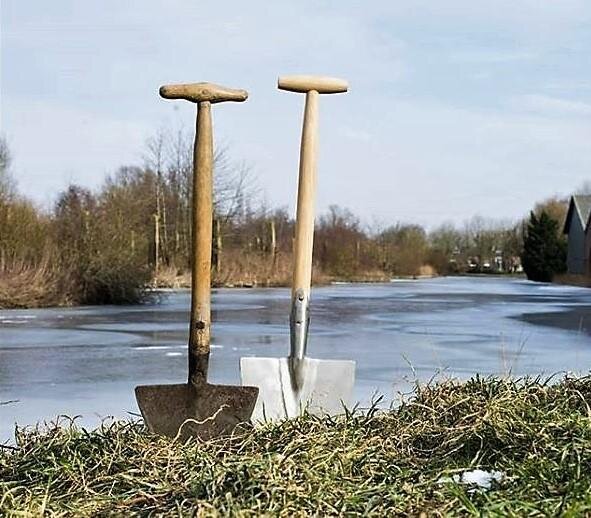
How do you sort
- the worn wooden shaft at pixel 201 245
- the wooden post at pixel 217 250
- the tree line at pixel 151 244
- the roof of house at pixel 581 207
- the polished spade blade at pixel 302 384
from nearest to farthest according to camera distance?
the worn wooden shaft at pixel 201 245, the polished spade blade at pixel 302 384, the tree line at pixel 151 244, the wooden post at pixel 217 250, the roof of house at pixel 581 207

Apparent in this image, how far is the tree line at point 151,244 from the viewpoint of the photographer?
14.5 metres

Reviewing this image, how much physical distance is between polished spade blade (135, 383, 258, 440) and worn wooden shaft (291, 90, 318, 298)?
23.7 inches

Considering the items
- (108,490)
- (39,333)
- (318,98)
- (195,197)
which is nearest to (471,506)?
(108,490)

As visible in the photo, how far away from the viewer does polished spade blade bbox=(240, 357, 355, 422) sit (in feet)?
10.1

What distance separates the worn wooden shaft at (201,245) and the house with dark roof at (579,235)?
101 feet

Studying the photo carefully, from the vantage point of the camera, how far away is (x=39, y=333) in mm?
8508

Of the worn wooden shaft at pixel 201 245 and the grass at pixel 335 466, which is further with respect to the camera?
the worn wooden shaft at pixel 201 245

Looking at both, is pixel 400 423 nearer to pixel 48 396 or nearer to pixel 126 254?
pixel 48 396

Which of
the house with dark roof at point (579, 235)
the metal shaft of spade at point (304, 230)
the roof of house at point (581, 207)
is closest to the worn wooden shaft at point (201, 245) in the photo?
the metal shaft of spade at point (304, 230)

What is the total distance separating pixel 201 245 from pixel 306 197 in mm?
551

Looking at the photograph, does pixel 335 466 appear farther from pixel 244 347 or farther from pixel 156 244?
pixel 156 244

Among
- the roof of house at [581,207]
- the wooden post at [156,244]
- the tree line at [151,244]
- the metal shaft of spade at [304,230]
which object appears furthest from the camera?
the roof of house at [581,207]

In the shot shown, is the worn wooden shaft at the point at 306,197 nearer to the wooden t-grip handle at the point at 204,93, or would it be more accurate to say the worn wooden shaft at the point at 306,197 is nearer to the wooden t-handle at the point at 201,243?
the wooden t-grip handle at the point at 204,93

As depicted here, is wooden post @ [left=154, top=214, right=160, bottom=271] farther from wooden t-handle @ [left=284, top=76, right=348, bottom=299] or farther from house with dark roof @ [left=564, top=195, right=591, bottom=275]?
wooden t-handle @ [left=284, top=76, right=348, bottom=299]
